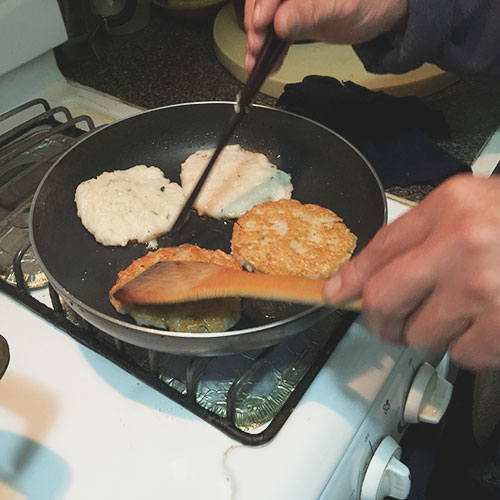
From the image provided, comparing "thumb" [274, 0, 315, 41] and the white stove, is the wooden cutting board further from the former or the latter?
the white stove

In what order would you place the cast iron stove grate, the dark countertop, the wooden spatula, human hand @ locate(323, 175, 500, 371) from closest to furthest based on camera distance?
human hand @ locate(323, 175, 500, 371)
the wooden spatula
the cast iron stove grate
the dark countertop

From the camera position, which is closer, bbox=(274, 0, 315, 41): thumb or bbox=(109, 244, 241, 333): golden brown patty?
bbox=(109, 244, 241, 333): golden brown patty

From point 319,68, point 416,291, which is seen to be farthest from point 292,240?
point 319,68

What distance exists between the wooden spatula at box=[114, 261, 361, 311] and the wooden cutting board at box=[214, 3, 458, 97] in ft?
2.40

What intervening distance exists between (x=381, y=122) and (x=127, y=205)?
57 centimetres

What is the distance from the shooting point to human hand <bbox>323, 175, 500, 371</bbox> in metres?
0.46

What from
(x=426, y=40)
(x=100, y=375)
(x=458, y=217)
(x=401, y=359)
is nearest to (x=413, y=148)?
(x=426, y=40)

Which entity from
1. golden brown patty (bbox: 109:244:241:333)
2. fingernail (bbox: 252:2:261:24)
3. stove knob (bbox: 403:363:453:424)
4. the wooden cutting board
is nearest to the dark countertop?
the wooden cutting board

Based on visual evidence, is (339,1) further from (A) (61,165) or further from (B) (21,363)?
(B) (21,363)

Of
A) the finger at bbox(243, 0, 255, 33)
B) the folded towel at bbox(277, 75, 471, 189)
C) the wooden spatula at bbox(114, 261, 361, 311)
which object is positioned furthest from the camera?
the folded towel at bbox(277, 75, 471, 189)

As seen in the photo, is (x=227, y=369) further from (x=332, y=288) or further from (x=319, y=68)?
(x=319, y=68)

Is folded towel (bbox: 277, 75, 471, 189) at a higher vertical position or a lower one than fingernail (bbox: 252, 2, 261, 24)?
lower

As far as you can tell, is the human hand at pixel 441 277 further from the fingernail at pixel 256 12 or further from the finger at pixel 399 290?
the fingernail at pixel 256 12

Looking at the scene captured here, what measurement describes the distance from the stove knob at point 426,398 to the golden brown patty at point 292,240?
0.21 m
